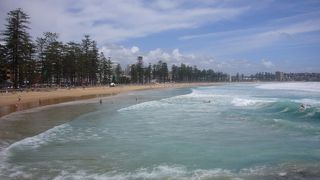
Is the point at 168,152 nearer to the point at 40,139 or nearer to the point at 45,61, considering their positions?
the point at 40,139

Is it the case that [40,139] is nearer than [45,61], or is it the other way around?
[40,139]

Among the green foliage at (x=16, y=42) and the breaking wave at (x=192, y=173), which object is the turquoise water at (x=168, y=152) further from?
the green foliage at (x=16, y=42)

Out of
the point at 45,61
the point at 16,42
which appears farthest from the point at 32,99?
the point at 45,61

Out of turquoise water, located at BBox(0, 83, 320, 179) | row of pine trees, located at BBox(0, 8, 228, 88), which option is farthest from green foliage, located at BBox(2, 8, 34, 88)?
turquoise water, located at BBox(0, 83, 320, 179)

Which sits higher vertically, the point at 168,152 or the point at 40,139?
the point at 40,139

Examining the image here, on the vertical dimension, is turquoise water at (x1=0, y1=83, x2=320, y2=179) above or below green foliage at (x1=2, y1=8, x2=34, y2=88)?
below

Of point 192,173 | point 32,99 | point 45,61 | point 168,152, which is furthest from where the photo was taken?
point 45,61

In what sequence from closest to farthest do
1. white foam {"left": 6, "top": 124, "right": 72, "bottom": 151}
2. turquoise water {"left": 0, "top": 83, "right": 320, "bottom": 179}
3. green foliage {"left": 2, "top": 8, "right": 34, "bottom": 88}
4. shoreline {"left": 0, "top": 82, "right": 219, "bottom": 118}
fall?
turquoise water {"left": 0, "top": 83, "right": 320, "bottom": 179} < white foam {"left": 6, "top": 124, "right": 72, "bottom": 151} < shoreline {"left": 0, "top": 82, "right": 219, "bottom": 118} < green foliage {"left": 2, "top": 8, "right": 34, "bottom": 88}

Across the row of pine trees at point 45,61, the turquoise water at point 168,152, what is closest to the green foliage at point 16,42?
the row of pine trees at point 45,61

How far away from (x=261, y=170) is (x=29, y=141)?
30.4ft

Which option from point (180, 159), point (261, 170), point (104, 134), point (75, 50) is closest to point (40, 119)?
point (104, 134)

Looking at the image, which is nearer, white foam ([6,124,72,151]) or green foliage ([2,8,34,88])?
white foam ([6,124,72,151])

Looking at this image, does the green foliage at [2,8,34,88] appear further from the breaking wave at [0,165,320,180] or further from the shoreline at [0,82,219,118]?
the breaking wave at [0,165,320,180]

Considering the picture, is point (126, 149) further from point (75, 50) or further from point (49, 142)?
point (75, 50)
